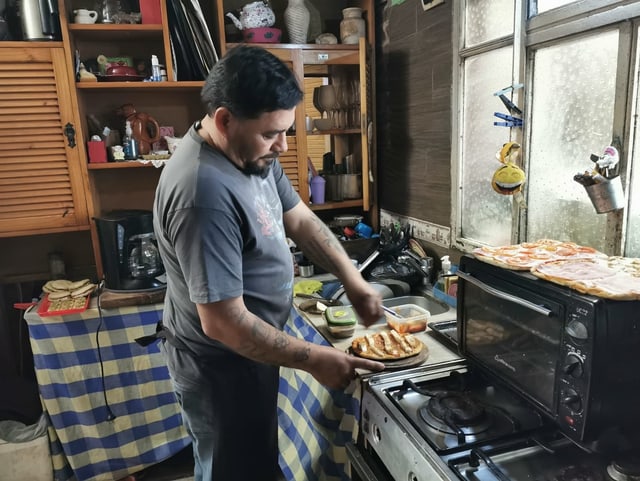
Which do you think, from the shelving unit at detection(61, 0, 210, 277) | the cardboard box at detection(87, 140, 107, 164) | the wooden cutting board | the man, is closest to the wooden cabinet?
the shelving unit at detection(61, 0, 210, 277)

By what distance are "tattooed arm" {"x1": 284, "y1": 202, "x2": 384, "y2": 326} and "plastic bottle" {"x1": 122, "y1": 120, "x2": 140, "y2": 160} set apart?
111 cm

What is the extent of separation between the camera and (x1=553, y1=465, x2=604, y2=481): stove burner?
0.91m

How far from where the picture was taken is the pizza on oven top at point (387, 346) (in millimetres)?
1413

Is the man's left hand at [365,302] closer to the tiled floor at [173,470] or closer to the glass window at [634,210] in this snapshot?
the glass window at [634,210]

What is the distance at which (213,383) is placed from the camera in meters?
1.31

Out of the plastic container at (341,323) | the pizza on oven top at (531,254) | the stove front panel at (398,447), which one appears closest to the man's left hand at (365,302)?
the plastic container at (341,323)

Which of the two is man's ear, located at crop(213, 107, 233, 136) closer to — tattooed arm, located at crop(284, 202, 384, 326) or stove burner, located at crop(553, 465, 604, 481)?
tattooed arm, located at crop(284, 202, 384, 326)

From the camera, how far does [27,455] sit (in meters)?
2.05

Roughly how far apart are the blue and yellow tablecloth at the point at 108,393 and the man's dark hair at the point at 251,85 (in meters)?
0.93

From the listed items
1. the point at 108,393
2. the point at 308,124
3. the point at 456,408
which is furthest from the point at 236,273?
the point at 308,124

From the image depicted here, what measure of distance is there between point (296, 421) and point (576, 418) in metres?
1.04

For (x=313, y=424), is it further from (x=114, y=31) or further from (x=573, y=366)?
(x=114, y=31)

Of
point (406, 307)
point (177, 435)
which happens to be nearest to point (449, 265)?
point (406, 307)

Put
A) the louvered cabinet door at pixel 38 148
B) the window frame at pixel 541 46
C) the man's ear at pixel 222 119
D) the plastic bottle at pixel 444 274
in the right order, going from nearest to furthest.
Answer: the man's ear at pixel 222 119 < the window frame at pixel 541 46 < the plastic bottle at pixel 444 274 < the louvered cabinet door at pixel 38 148
